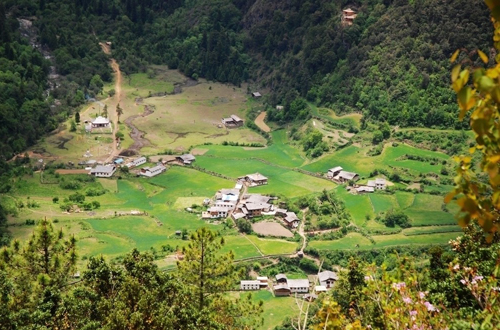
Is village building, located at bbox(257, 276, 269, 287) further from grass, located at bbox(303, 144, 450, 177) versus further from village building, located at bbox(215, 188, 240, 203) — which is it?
grass, located at bbox(303, 144, 450, 177)

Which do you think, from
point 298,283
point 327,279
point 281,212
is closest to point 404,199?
point 281,212

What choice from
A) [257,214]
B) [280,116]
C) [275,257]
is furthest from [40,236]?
[280,116]

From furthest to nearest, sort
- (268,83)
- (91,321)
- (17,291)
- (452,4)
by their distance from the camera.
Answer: (268,83) < (452,4) < (17,291) < (91,321)

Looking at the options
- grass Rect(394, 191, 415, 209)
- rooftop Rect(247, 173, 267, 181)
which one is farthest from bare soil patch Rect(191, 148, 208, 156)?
grass Rect(394, 191, 415, 209)

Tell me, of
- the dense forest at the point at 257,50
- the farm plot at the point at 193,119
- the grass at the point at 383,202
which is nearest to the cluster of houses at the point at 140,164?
the farm plot at the point at 193,119

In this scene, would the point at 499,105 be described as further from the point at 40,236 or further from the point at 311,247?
the point at 311,247

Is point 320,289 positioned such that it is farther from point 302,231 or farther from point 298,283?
point 302,231

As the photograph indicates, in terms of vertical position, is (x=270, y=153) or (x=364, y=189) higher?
(x=364, y=189)
